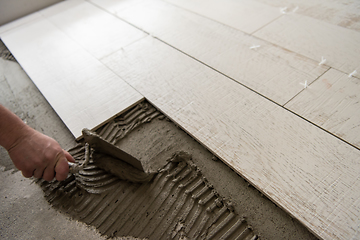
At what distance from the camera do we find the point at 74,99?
73.9 inches

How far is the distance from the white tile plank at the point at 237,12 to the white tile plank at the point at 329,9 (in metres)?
0.16

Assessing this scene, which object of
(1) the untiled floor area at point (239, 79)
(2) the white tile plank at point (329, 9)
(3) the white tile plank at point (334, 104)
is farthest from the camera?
(2) the white tile plank at point (329, 9)

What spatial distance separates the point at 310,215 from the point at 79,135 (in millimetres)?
1438

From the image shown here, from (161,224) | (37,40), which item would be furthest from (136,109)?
(37,40)

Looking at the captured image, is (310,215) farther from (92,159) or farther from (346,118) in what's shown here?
(92,159)

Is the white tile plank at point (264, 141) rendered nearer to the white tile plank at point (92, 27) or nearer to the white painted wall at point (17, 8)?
the white tile plank at point (92, 27)

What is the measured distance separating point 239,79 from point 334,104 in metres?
0.65

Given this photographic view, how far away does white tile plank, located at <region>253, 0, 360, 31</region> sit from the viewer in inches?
85.4

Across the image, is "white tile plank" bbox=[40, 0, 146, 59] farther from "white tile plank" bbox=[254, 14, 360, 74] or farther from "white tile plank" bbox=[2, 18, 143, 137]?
"white tile plank" bbox=[254, 14, 360, 74]

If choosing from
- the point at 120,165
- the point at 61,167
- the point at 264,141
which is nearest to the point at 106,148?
the point at 120,165

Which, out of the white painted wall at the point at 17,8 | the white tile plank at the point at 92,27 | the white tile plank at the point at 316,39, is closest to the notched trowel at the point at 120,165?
the white tile plank at the point at 92,27

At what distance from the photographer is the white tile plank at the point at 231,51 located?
5.74ft

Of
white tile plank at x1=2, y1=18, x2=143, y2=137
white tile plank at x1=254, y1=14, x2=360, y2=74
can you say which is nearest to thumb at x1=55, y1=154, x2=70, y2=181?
white tile plank at x1=2, y1=18, x2=143, y2=137

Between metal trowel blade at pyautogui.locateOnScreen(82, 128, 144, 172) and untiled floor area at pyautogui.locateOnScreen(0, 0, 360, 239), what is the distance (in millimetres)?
413
